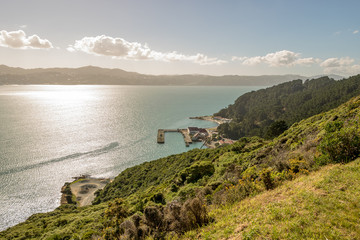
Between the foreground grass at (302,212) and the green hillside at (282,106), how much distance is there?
137ft

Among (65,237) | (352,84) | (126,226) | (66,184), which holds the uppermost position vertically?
(352,84)

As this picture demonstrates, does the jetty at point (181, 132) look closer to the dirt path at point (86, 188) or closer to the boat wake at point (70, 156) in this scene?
the boat wake at point (70, 156)

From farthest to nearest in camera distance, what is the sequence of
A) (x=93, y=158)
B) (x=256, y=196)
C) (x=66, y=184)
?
(x=93, y=158)
(x=66, y=184)
(x=256, y=196)

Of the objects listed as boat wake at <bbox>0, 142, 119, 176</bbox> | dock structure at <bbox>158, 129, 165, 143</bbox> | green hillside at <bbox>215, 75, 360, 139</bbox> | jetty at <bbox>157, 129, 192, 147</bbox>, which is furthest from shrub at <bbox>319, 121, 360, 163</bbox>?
dock structure at <bbox>158, 129, 165, 143</bbox>

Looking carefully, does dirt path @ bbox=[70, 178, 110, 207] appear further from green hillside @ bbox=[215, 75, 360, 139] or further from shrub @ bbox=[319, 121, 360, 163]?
shrub @ bbox=[319, 121, 360, 163]

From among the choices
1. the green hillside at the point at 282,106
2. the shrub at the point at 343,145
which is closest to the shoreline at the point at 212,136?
the green hillside at the point at 282,106

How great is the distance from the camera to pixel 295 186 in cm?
952

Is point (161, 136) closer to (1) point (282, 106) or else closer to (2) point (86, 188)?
(2) point (86, 188)

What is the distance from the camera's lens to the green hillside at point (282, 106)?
75875mm

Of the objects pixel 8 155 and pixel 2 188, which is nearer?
pixel 2 188

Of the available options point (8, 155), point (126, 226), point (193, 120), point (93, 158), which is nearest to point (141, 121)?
point (193, 120)

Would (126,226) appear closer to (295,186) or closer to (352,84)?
(295,186)

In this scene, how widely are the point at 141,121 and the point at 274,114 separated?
81.9 m

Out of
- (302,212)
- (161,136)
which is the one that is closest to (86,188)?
(161,136)
